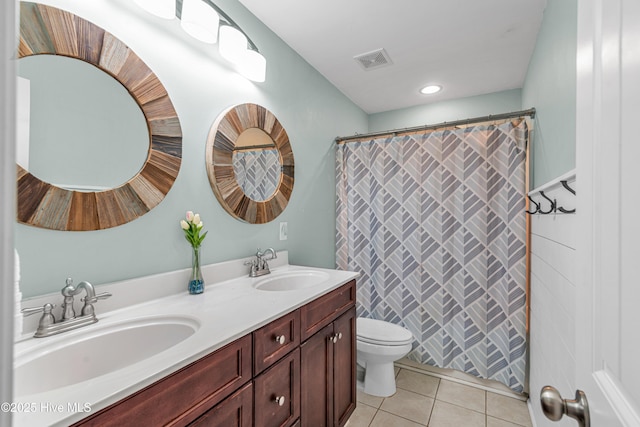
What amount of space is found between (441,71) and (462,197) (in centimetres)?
108

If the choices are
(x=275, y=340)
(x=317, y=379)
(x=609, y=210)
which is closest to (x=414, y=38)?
(x=609, y=210)

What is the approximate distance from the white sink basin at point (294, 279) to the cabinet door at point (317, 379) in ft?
1.05

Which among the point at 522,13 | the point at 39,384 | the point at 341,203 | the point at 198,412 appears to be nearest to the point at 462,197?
the point at 341,203

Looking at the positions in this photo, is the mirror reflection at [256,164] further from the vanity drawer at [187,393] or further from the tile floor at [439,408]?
the tile floor at [439,408]

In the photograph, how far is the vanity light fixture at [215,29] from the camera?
1.18 meters

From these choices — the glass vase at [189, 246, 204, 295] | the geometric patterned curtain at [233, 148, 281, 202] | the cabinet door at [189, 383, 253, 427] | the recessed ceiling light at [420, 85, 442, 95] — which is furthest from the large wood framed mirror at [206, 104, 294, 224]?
the recessed ceiling light at [420, 85, 442, 95]

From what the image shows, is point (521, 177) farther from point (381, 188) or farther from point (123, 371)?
point (123, 371)

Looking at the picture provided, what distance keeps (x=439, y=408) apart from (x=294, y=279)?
4.20 ft

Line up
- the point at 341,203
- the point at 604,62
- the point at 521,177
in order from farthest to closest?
the point at 341,203, the point at 521,177, the point at 604,62

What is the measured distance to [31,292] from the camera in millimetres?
890

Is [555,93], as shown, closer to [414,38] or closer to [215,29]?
[414,38]

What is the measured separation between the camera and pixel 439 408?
1.88m

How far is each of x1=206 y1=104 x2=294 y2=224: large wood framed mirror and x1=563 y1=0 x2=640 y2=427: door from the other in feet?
4.53

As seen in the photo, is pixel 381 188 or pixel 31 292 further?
pixel 381 188
